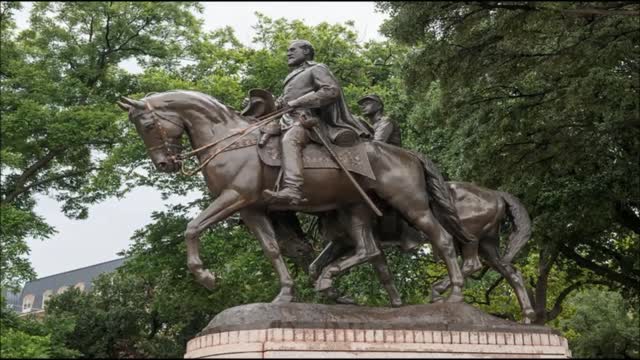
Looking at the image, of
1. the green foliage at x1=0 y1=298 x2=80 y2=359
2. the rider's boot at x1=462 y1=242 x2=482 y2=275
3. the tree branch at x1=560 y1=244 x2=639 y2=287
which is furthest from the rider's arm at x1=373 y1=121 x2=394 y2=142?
the tree branch at x1=560 y1=244 x2=639 y2=287

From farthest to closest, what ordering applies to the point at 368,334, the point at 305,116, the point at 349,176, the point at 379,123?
the point at 379,123 → the point at 305,116 → the point at 349,176 → the point at 368,334

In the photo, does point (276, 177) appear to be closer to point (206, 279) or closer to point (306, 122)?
point (306, 122)

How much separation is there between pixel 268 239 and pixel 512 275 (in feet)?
10.9

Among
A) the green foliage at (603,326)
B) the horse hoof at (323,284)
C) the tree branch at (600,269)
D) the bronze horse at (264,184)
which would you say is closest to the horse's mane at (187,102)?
the bronze horse at (264,184)

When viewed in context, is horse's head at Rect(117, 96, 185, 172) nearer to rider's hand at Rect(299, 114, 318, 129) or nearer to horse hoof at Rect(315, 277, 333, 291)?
rider's hand at Rect(299, 114, 318, 129)

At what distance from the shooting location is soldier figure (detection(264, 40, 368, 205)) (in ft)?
31.3

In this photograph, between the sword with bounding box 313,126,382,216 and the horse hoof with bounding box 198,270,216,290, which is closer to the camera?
the horse hoof with bounding box 198,270,216,290

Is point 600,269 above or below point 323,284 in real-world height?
above

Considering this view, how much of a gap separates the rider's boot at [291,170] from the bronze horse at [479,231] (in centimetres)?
116

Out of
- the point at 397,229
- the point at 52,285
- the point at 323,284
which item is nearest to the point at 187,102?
the point at 323,284

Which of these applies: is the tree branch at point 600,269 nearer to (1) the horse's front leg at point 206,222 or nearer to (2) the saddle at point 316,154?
(2) the saddle at point 316,154

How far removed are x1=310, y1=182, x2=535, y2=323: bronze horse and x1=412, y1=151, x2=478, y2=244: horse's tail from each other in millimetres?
103

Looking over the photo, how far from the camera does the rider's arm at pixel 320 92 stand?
33.0ft

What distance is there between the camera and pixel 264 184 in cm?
980
